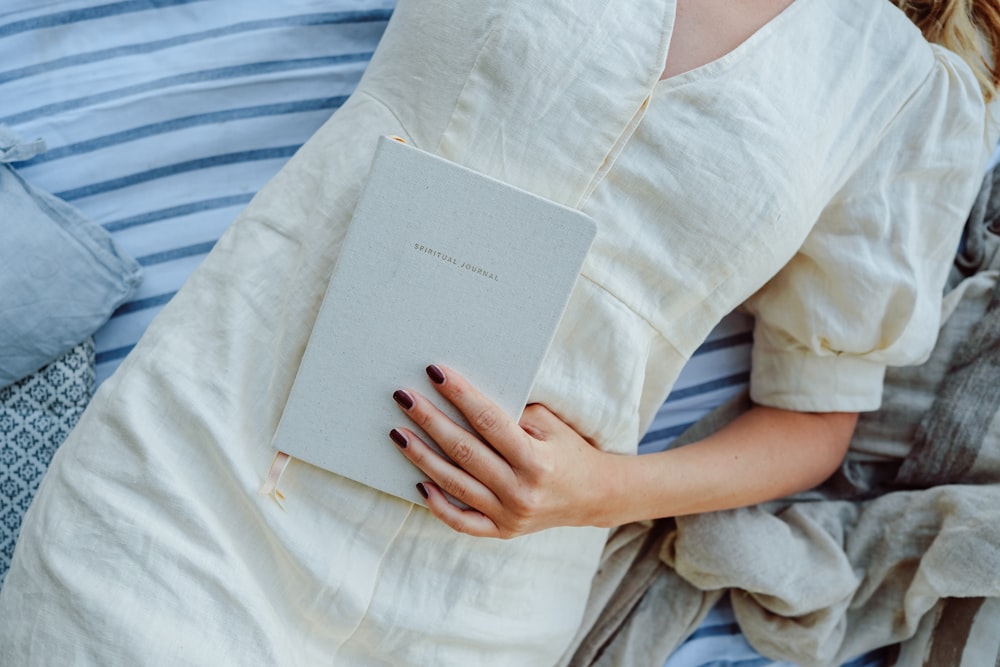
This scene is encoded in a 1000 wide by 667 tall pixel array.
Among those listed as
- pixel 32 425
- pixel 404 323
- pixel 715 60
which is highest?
pixel 715 60

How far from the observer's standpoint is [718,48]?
2.45 feet

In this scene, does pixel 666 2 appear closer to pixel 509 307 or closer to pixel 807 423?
pixel 509 307

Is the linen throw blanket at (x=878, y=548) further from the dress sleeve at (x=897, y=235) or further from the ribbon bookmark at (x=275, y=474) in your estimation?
the ribbon bookmark at (x=275, y=474)

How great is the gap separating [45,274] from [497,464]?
20.5 inches

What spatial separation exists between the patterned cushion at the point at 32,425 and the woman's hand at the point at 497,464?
0.44m

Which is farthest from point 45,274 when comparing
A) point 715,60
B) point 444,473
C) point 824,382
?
point 824,382

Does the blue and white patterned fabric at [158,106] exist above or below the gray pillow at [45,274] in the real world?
above

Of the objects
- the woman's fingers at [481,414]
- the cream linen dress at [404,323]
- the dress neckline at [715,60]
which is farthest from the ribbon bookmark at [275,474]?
the dress neckline at [715,60]

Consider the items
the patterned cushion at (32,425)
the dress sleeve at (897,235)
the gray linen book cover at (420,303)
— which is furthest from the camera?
the patterned cushion at (32,425)

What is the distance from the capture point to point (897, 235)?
2.67ft

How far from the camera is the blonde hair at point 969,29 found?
86 cm

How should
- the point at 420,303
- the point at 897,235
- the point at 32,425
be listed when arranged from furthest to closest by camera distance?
1. the point at 32,425
2. the point at 897,235
3. the point at 420,303

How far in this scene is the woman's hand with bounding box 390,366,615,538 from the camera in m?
0.70

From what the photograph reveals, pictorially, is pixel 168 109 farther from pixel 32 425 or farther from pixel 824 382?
pixel 824 382
